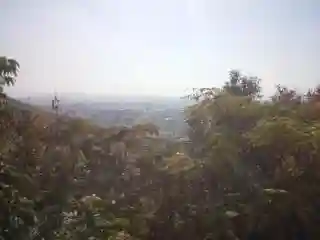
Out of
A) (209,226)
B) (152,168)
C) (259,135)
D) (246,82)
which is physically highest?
(246,82)

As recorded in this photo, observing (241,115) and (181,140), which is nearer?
(241,115)

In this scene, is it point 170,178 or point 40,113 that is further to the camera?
point 40,113

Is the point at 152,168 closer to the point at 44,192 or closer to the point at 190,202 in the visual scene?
the point at 190,202

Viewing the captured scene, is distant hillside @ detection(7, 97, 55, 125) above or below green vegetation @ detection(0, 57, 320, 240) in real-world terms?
above

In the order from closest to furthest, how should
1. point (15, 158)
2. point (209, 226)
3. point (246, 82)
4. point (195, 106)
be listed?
point (209, 226), point (15, 158), point (195, 106), point (246, 82)

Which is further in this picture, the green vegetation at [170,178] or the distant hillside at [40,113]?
the distant hillside at [40,113]

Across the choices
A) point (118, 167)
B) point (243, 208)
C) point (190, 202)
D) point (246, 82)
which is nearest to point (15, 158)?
point (118, 167)

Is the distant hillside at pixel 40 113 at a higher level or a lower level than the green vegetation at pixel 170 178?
higher

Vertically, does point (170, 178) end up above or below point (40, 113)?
below
